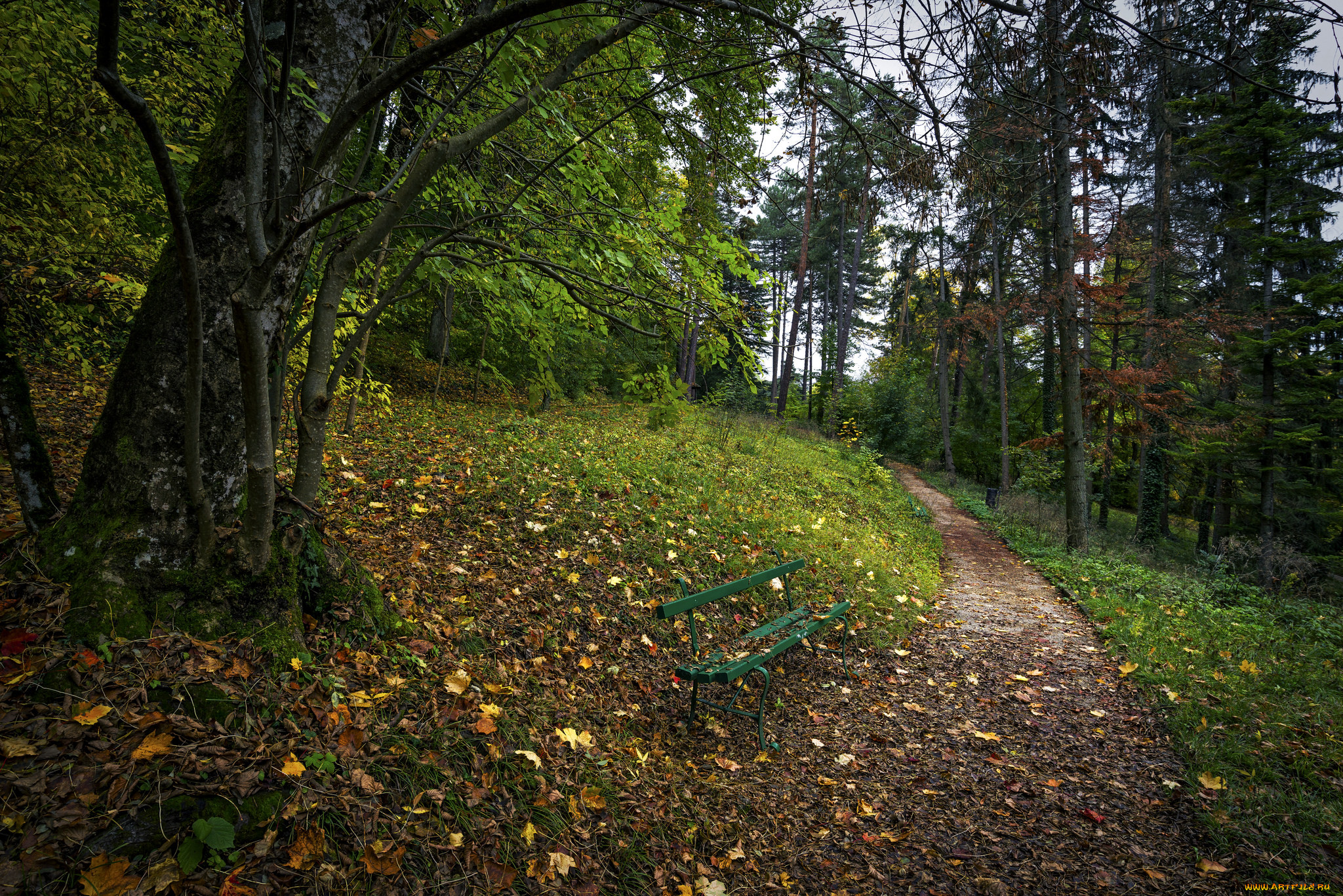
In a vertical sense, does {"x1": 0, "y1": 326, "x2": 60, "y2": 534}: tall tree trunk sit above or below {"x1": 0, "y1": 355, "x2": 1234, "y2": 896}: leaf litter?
above

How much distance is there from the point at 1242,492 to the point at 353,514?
20.5m

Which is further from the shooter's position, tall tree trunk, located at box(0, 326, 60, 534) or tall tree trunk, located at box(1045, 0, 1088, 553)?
tall tree trunk, located at box(1045, 0, 1088, 553)

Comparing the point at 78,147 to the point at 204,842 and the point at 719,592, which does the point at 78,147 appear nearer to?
the point at 204,842

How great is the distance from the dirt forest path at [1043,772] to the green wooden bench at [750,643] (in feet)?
3.38

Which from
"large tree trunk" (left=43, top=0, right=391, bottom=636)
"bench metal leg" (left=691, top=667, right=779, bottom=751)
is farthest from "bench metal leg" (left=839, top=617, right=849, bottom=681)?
"large tree trunk" (left=43, top=0, right=391, bottom=636)

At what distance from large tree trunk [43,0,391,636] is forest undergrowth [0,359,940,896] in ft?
0.49

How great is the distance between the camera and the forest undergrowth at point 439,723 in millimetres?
1755

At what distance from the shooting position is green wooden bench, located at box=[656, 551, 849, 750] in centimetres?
362

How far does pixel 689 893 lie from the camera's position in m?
2.51

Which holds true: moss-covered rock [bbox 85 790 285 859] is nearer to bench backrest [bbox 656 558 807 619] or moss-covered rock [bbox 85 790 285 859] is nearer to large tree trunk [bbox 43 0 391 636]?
large tree trunk [bbox 43 0 391 636]

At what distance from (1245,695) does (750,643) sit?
421cm

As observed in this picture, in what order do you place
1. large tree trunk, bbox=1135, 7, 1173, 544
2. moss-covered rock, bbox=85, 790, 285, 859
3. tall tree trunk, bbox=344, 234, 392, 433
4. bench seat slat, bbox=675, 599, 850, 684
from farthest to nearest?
large tree trunk, bbox=1135, 7, 1173, 544 → tall tree trunk, bbox=344, 234, 392, 433 → bench seat slat, bbox=675, 599, 850, 684 → moss-covered rock, bbox=85, 790, 285, 859

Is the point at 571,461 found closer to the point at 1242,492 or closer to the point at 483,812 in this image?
the point at 483,812

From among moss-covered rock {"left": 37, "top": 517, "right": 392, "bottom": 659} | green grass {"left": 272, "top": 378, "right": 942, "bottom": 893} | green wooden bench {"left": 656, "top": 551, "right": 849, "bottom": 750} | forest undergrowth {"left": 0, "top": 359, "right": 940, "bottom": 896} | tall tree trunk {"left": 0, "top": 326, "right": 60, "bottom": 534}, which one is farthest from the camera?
green wooden bench {"left": 656, "top": 551, "right": 849, "bottom": 750}
